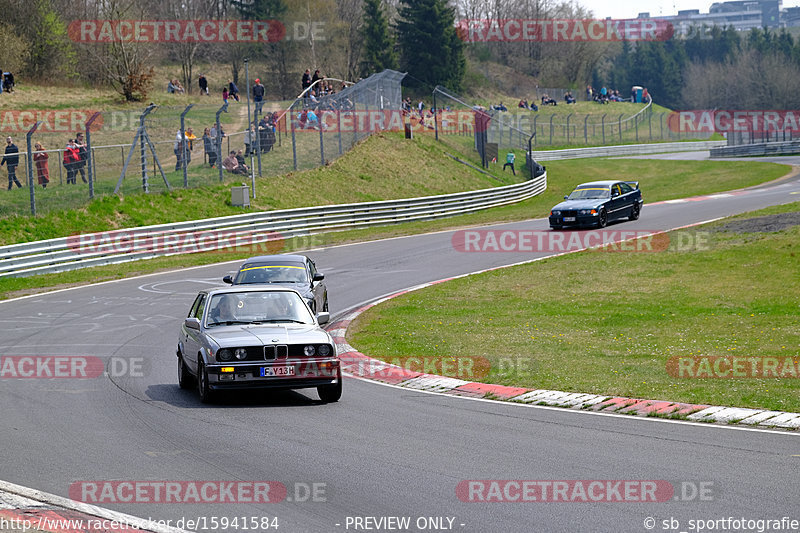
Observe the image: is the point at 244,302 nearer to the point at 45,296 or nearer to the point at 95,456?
the point at 95,456

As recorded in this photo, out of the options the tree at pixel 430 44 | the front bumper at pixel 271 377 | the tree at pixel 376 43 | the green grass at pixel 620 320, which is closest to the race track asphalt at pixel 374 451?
the front bumper at pixel 271 377

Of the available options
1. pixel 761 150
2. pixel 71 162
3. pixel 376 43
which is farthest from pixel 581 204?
pixel 376 43

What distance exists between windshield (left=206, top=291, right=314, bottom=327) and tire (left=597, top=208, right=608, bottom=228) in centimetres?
2035

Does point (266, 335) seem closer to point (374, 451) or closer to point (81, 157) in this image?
point (374, 451)

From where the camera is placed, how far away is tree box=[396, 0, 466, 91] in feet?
286

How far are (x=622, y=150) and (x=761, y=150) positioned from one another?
12725 mm

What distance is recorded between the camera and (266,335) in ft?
35.7

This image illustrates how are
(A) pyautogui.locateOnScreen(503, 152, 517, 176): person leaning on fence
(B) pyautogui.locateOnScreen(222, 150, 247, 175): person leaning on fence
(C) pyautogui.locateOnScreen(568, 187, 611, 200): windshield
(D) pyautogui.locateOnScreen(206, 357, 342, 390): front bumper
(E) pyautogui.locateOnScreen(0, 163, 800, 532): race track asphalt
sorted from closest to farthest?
(E) pyautogui.locateOnScreen(0, 163, 800, 532): race track asphalt → (D) pyautogui.locateOnScreen(206, 357, 342, 390): front bumper → (C) pyautogui.locateOnScreen(568, 187, 611, 200): windshield → (B) pyautogui.locateOnScreen(222, 150, 247, 175): person leaning on fence → (A) pyautogui.locateOnScreen(503, 152, 517, 176): person leaning on fence

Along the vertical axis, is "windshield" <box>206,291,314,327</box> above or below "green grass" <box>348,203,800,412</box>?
above

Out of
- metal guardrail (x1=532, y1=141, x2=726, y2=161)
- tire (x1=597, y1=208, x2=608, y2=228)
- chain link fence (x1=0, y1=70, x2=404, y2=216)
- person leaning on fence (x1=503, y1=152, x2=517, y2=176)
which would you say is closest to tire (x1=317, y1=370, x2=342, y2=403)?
chain link fence (x1=0, y1=70, x2=404, y2=216)

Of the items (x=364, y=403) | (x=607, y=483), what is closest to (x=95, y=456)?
(x=364, y=403)

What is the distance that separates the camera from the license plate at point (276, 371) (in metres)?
10.5

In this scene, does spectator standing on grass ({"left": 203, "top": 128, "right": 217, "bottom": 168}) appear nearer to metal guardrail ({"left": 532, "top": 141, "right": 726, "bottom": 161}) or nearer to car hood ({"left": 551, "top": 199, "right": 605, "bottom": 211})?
car hood ({"left": 551, "top": 199, "right": 605, "bottom": 211})

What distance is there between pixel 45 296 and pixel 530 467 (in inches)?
666
